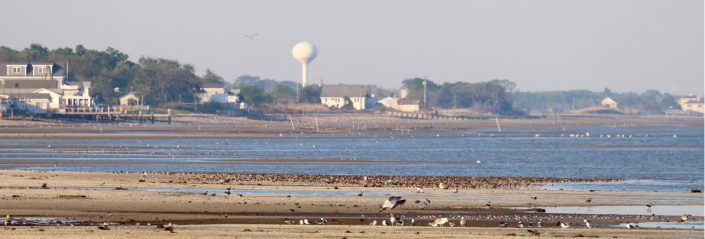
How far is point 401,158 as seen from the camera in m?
58.8

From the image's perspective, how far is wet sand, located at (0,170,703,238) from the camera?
23172 mm

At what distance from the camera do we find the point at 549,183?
131ft

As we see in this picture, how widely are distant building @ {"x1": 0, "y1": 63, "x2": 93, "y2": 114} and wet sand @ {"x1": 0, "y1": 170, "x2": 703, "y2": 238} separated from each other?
267 ft

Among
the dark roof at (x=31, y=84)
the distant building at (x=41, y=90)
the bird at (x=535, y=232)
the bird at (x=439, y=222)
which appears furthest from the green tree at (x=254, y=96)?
the bird at (x=535, y=232)

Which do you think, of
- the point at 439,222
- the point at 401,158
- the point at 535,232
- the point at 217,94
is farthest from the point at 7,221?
the point at 217,94

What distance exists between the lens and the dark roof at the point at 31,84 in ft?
445

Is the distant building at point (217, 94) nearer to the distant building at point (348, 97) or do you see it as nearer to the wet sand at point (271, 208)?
the distant building at point (348, 97)

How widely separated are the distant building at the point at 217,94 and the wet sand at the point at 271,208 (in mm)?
121272

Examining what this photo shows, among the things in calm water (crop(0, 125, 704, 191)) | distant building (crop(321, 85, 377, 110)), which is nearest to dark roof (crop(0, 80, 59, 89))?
distant building (crop(321, 85, 377, 110))

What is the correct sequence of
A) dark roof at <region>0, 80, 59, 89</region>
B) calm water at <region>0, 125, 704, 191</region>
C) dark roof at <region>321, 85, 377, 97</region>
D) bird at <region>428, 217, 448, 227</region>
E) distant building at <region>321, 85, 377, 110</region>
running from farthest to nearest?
dark roof at <region>321, 85, 377, 97</region> < distant building at <region>321, 85, 377, 110</region> < dark roof at <region>0, 80, 59, 89</region> < calm water at <region>0, 125, 704, 191</region> < bird at <region>428, 217, 448, 227</region>

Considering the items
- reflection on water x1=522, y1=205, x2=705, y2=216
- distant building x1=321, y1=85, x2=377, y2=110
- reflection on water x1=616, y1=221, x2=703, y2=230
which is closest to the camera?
reflection on water x1=616, y1=221, x2=703, y2=230

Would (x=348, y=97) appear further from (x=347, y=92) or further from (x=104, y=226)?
(x=104, y=226)

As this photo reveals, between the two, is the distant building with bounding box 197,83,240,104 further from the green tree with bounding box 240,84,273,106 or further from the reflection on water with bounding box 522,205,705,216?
the reflection on water with bounding box 522,205,705,216

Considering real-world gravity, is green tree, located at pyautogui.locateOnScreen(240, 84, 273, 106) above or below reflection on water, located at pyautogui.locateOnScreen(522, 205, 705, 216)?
above
